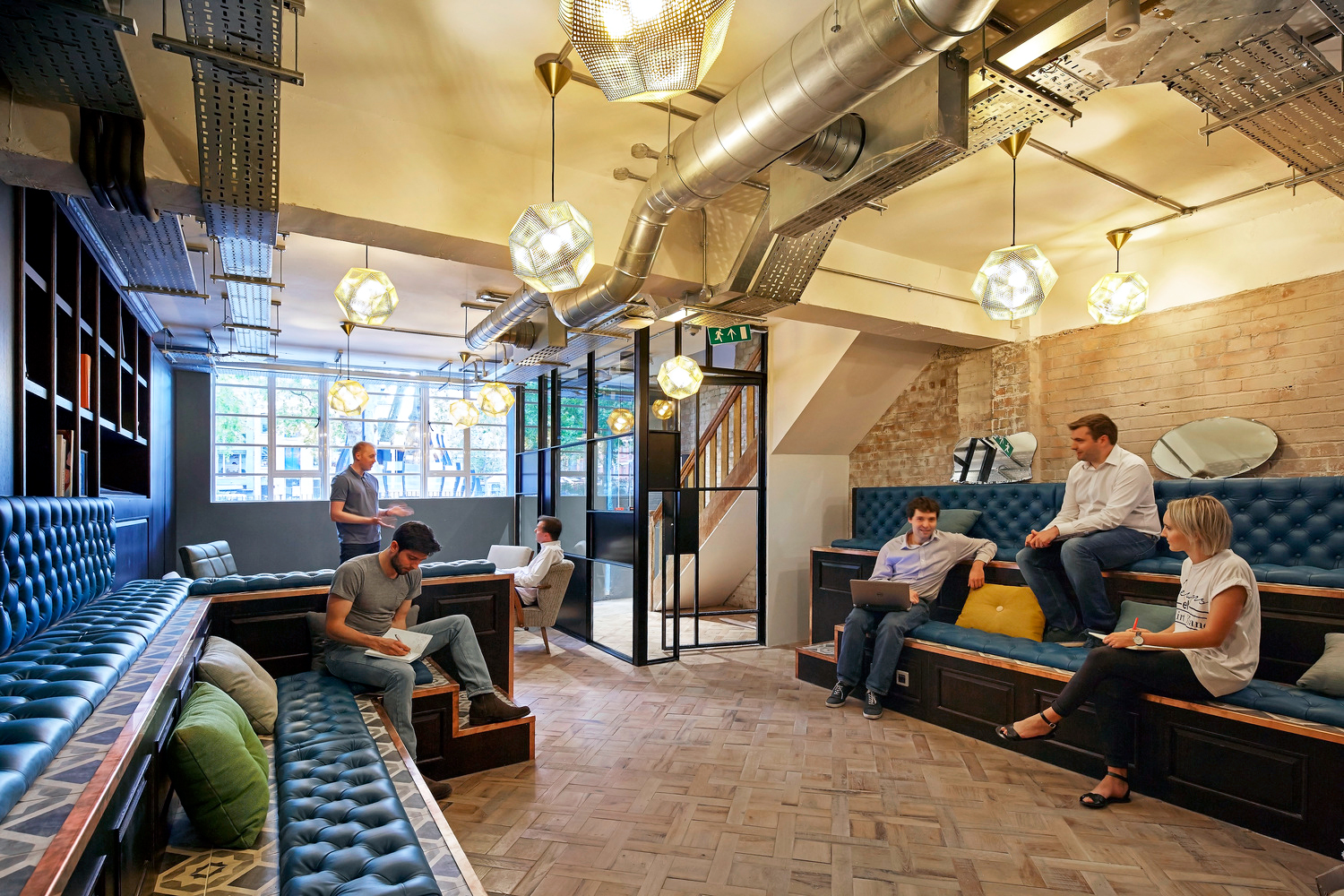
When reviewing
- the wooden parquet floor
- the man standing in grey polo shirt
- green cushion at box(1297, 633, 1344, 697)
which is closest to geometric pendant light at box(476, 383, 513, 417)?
the man standing in grey polo shirt

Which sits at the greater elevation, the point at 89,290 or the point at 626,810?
the point at 89,290

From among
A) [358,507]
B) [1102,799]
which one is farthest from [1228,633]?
[358,507]

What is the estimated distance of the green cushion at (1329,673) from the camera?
3041mm

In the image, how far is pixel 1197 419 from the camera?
499cm

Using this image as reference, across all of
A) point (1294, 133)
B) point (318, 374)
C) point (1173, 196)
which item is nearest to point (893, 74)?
point (1294, 133)

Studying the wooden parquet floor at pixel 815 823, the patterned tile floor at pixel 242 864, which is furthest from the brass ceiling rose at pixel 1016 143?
the patterned tile floor at pixel 242 864

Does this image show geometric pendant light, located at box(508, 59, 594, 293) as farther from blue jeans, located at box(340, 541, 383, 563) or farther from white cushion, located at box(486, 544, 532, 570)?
white cushion, located at box(486, 544, 532, 570)

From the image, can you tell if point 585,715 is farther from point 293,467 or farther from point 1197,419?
point 293,467

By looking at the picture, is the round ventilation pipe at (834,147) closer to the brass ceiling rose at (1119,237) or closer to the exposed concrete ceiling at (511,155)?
the exposed concrete ceiling at (511,155)

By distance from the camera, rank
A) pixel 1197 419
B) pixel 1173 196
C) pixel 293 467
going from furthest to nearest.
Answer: pixel 293 467, pixel 1197 419, pixel 1173 196

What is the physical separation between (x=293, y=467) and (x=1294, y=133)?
1071 cm

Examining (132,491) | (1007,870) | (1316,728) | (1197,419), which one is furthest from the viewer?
(132,491)

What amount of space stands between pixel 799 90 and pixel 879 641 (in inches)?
141

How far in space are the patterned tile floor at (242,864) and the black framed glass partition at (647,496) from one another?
3.91 metres
